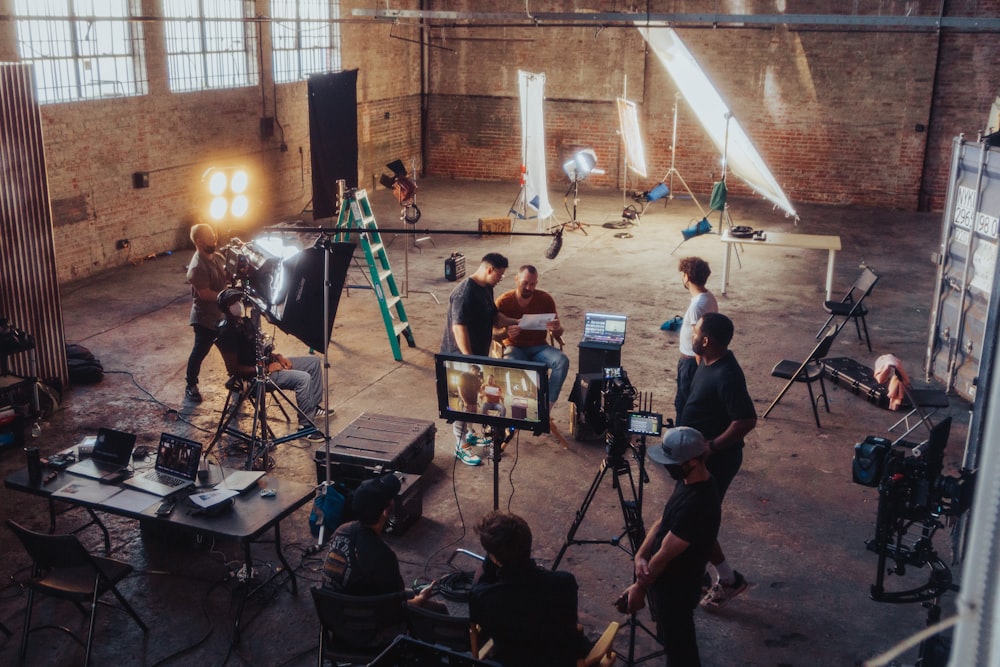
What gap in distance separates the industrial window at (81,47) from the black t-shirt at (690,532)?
31.4 feet

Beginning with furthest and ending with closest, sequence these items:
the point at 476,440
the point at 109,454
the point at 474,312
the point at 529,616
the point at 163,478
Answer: the point at 476,440 < the point at 474,312 < the point at 109,454 < the point at 163,478 < the point at 529,616

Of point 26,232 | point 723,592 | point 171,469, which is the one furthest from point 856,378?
point 26,232

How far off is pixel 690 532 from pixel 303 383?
161 inches

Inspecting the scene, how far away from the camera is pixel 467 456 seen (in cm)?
703

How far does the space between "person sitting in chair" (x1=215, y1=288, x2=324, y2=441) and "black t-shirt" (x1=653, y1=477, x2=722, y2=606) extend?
3.64 m

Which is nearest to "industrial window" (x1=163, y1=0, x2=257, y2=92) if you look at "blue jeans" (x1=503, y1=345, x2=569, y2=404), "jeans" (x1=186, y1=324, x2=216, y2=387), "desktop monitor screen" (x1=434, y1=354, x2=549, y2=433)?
"jeans" (x1=186, y1=324, x2=216, y2=387)

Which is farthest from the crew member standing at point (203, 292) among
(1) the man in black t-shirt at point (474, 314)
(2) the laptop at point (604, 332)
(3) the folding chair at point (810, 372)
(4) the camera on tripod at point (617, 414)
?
(3) the folding chair at point (810, 372)

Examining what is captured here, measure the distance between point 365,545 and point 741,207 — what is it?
Answer: 14.3 meters

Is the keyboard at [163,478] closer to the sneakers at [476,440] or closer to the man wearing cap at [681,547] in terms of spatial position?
the sneakers at [476,440]

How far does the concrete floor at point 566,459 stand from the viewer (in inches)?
198

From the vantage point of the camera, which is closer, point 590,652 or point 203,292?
point 590,652

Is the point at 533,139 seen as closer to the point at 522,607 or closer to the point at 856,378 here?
the point at 856,378

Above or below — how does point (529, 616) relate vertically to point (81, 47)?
below

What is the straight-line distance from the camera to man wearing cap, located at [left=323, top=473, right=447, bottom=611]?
4.12 metres
